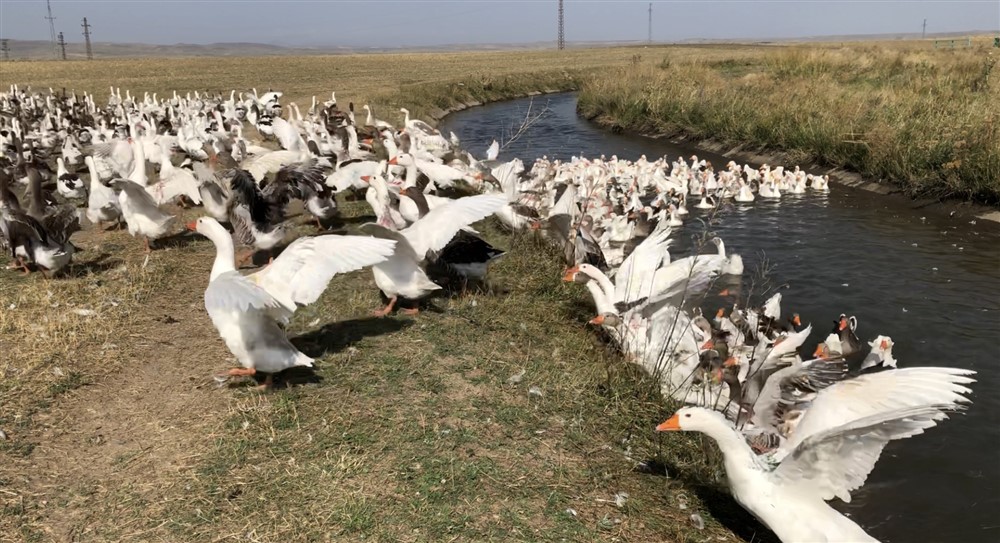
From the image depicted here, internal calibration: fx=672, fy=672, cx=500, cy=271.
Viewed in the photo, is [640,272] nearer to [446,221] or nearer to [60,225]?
[446,221]

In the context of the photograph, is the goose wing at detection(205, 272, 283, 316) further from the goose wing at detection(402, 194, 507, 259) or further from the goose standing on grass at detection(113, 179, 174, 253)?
the goose standing on grass at detection(113, 179, 174, 253)

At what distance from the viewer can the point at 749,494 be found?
4.19 meters

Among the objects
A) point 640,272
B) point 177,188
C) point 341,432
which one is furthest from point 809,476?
point 177,188

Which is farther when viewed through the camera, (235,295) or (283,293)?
(283,293)

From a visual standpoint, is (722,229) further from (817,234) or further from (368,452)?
(368,452)

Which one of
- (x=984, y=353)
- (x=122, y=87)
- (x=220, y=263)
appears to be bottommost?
(x=984, y=353)

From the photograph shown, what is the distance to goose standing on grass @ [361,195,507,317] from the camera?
21.5ft

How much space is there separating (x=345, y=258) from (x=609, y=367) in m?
2.61

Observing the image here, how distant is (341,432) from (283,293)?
116cm

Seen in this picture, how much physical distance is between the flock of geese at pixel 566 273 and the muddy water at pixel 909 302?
1.42 ft

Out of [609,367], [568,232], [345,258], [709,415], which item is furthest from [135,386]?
[568,232]

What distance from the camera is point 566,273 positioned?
7793 mm

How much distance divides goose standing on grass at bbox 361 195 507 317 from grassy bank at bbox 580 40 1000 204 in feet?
37.1

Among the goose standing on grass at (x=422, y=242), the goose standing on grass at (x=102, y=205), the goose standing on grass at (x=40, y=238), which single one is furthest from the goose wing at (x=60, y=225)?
the goose standing on grass at (x=422, y=242)
